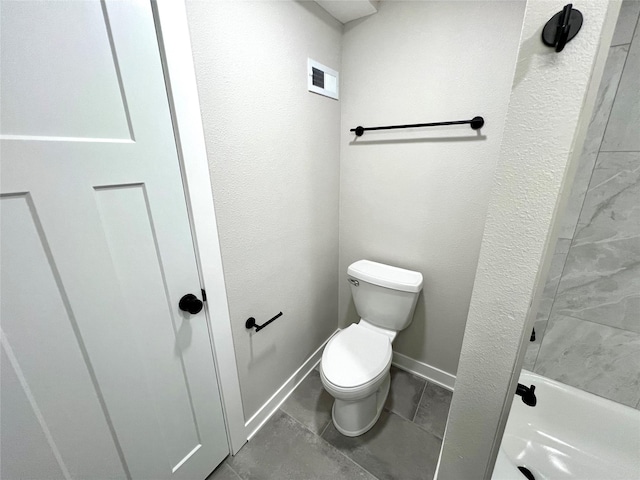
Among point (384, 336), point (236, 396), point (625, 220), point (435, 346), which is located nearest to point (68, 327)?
point (236, 396)

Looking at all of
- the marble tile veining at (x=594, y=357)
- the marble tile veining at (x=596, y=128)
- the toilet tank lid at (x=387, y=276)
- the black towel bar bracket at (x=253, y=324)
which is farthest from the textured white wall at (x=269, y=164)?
the marble tile veining at (x=594, y=357)

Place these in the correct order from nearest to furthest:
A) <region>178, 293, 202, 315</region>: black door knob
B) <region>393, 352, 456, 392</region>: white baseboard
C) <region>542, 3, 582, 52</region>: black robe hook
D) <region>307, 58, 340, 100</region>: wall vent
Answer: <region>542, 3, 582, 52</region>: black robe hook < <region>178, 293, 202, 315</region>: black door knob < <region>307, 58, 340, 100</region>: wall vent < <region>393, 352, 456, 392</region>: white baseboard

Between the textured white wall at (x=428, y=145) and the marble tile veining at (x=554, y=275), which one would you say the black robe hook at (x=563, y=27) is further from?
the marble tile veining at (x=554, y=275)

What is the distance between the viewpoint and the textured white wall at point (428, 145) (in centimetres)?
113

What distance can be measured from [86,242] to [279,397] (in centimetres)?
131

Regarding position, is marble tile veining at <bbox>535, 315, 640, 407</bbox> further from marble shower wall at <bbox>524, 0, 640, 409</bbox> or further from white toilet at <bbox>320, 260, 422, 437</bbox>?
white toilet at <bbox>320, 260, 422, 437</bbox>

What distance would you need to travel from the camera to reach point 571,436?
1.25m

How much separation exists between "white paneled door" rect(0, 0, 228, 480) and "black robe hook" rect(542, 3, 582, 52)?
2.99 feet

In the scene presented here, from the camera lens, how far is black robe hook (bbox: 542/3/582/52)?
41 centimetres

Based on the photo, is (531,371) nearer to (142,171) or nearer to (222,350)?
(222,350)

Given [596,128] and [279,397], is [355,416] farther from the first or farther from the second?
[596,128]

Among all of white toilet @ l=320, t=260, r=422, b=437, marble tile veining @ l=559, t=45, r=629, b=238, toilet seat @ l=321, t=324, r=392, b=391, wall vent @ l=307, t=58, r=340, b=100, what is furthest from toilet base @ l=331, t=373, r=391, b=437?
wall vent @ l=307, t=58, r=340, b=100

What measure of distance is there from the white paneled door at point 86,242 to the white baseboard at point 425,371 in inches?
57.9

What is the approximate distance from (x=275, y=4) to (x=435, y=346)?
1997 mm
